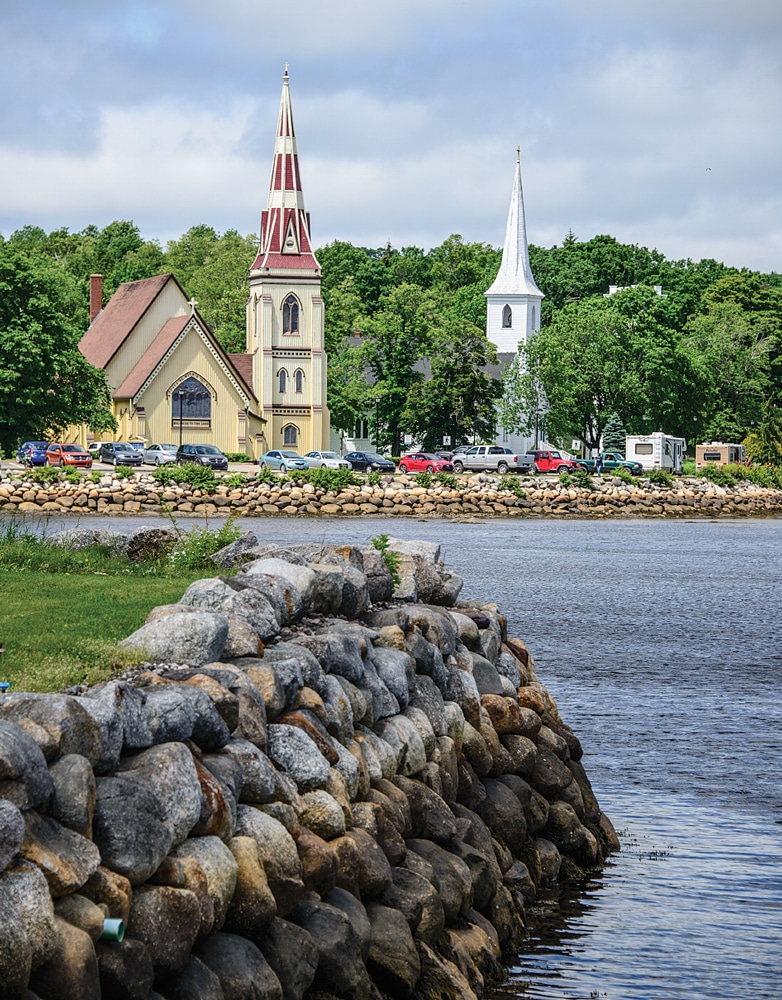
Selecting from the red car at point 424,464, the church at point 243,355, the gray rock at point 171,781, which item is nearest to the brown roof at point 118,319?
the church at point 243,355

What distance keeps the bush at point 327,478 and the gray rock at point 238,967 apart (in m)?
59.4

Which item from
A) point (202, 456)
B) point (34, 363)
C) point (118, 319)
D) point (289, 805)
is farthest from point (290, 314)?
point (289, 805)

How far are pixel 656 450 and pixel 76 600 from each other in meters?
79.2

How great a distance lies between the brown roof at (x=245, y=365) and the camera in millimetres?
95125

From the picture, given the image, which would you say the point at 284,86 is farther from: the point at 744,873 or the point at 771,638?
the point at 744,873

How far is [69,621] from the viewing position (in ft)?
34.4

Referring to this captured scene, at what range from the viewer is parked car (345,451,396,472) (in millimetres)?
83125

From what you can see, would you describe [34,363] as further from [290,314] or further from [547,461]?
[290,314]

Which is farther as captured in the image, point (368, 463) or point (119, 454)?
point (368, 463)

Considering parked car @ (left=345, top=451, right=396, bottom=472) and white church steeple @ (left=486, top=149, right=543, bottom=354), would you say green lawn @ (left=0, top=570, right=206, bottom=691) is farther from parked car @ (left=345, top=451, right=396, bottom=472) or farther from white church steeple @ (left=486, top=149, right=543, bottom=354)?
white church steeple @ (left=486, top=149, right=543, bottom=354)

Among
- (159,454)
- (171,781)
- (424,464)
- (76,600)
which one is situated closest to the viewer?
(171,781)

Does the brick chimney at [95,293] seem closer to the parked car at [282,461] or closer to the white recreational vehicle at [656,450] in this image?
the parked car at [282,461]

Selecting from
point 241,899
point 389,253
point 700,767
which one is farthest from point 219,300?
point 241,899

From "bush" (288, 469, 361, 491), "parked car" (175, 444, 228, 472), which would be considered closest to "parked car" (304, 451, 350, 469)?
"parked car" (175, 444, 228, 472)
